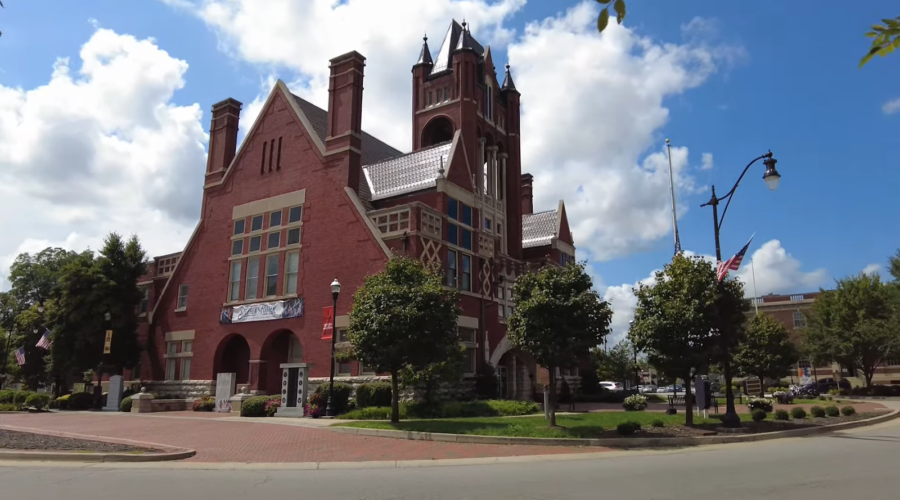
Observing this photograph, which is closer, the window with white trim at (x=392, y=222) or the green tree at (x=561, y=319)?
the green tree at (x=561, y=319)

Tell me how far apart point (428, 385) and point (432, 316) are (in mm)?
6544

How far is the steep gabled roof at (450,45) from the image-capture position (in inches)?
1804

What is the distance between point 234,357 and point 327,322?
10951 mm

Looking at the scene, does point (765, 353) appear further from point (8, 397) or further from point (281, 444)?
point (8, 397)

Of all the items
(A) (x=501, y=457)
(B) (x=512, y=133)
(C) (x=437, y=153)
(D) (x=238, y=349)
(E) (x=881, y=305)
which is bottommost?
(A) (x=501, y=457)

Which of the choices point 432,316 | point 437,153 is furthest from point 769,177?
point 437,153

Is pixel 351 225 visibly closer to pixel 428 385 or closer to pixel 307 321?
pixel 307 321

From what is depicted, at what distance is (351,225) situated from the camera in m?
34.1

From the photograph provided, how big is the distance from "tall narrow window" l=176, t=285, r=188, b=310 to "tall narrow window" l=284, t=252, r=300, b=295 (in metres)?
10.3

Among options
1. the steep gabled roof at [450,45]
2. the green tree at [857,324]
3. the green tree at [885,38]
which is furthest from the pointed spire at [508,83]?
the green tree at [885,38]

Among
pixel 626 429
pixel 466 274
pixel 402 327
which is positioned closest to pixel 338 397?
pixel 402 327

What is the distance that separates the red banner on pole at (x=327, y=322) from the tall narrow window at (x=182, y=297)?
14251 millimetres

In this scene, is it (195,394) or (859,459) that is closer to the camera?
(859,459)

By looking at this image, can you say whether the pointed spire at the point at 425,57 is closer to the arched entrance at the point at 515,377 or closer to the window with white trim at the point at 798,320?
the arched entrance at the point at 515,377
